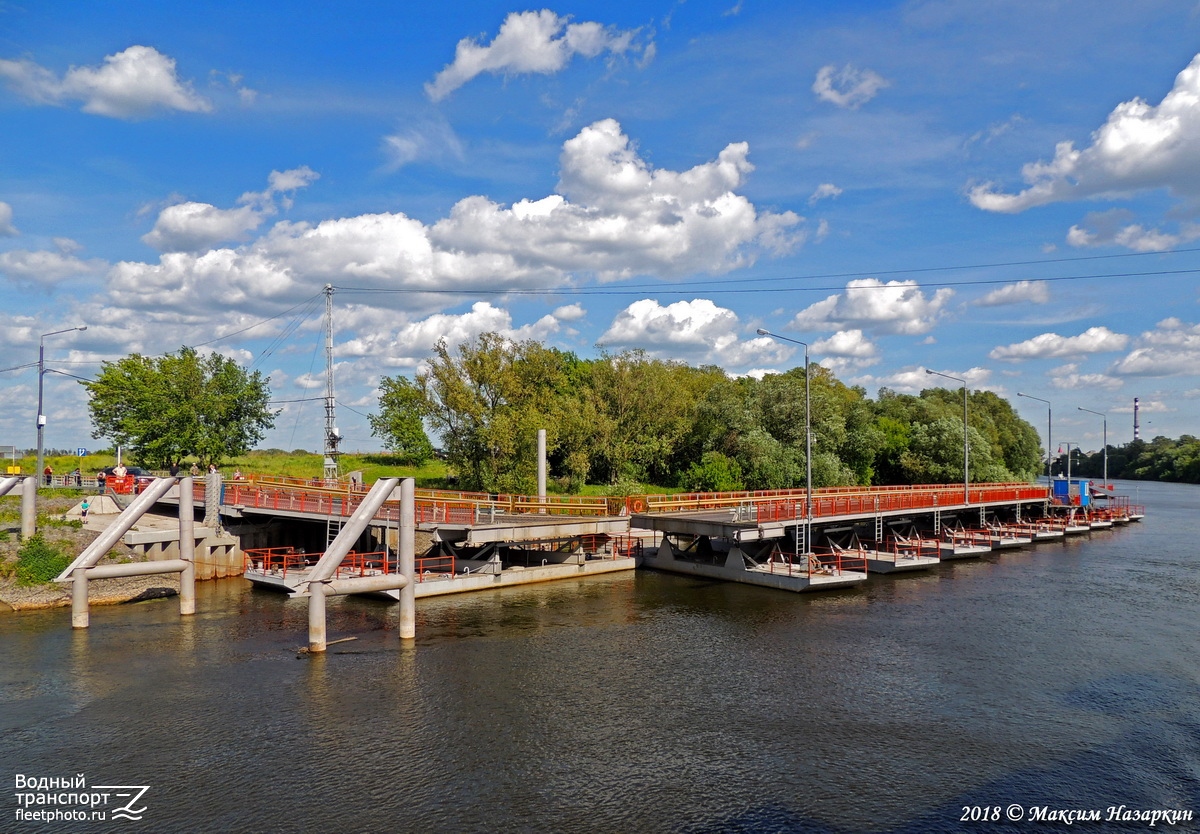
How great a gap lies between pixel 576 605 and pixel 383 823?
63.3 ft

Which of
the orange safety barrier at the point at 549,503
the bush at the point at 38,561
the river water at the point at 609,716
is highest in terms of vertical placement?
the orange safety barrier at the point at 549,503

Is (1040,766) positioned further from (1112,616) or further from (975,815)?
(1112,616)

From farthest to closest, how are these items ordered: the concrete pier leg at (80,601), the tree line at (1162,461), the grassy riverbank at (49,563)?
the tree line at (1162,461)
the grassy riverbank at (49,563)
the concrete pier leg at (80,601)

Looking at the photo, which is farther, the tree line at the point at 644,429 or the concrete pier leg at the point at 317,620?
the tree line at the point at 644,429

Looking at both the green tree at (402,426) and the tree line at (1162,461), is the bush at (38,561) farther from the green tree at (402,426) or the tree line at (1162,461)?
the tree line at (1162,461)

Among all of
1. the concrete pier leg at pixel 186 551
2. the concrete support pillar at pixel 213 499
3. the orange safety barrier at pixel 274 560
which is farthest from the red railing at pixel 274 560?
the concrete pier leg at pixel 186 551

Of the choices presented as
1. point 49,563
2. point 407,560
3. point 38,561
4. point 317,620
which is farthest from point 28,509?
point 407,560

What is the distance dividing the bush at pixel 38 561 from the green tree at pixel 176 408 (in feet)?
111

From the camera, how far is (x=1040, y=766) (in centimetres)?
1638

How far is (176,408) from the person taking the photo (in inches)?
2665


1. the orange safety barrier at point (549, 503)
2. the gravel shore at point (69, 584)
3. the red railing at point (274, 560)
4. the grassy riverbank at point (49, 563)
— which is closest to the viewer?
the gravel shore at point (69, 584)

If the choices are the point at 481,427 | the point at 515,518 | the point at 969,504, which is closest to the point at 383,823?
the point at 515,518

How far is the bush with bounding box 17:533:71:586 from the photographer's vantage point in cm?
3306

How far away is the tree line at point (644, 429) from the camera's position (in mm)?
57562
